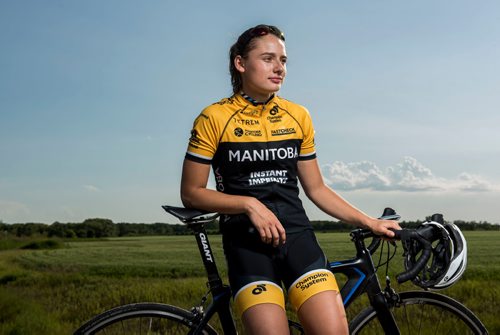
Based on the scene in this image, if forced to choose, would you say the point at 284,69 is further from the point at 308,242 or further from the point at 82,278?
the point at 82,278

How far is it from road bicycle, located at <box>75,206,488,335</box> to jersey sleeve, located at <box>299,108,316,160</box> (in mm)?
658

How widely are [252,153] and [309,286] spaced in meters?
0.89

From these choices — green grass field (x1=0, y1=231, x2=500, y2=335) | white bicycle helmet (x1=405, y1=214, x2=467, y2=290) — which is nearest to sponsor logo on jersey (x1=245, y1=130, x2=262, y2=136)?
white bicycle helmet (x1=405, y1=214, x2=467, y2=290)

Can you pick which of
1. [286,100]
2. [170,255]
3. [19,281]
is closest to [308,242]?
[286,100]

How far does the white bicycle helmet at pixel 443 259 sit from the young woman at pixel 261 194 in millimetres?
778

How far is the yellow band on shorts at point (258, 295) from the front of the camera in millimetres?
3602

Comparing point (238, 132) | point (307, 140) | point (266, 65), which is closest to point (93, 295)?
point (307, 140)

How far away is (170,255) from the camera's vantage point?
2831 centimetres

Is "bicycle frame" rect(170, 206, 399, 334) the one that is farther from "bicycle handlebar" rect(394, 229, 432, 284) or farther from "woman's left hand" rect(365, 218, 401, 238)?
"bicycle handlebar" rect(394, 229, 432, 284)

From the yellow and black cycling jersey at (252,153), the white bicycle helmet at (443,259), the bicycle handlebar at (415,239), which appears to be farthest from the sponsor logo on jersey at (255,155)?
the white bicycle helmet at (443,259)

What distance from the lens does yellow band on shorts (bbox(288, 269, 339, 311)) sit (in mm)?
3691

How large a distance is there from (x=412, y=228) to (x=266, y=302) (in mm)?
1281

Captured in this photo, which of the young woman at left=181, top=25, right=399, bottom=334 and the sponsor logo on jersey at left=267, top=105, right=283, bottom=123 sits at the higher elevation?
the sponsor logo on jersey at left=267, top=105, right=283, bottom=123

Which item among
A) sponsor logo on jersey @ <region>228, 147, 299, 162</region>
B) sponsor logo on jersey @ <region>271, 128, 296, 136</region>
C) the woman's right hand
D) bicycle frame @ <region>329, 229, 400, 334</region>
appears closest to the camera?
the woman's right hand
